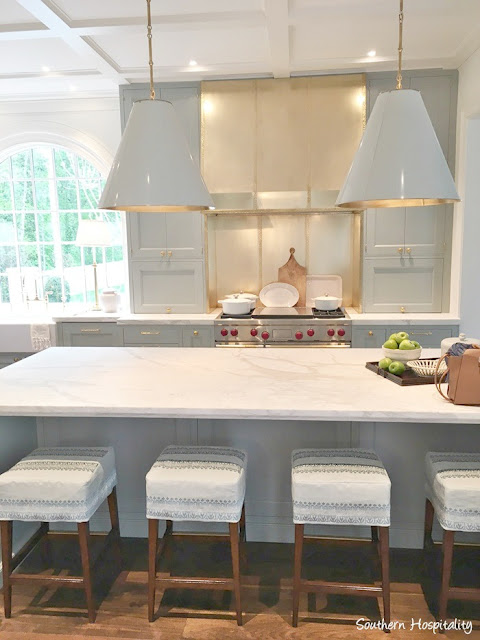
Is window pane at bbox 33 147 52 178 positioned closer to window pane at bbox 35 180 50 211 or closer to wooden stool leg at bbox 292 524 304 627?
window pane at bbox 35 180 50 211

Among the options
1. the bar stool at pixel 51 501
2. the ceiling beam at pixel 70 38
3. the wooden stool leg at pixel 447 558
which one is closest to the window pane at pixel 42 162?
the ceiling beam at pixel 70 38

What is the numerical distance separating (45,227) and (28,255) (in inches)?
12.5

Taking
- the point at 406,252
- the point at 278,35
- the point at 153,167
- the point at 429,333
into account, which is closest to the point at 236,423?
the point at 153,167

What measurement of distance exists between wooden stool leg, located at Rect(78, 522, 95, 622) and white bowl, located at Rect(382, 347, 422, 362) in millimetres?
1453

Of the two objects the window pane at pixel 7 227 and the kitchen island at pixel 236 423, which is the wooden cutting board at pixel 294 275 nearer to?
the kitchen island at pixel 236 423

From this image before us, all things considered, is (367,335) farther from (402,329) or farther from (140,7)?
(140,7)

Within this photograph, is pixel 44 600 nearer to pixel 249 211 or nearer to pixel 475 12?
pixel 249 211

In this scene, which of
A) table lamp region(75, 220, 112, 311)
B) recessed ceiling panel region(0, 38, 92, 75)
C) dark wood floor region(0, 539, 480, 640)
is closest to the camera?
dark wood floor region(0, 539, 480, 640)

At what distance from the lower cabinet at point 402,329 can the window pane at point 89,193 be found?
2594mm

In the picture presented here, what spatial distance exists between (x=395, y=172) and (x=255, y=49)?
2.30 meters

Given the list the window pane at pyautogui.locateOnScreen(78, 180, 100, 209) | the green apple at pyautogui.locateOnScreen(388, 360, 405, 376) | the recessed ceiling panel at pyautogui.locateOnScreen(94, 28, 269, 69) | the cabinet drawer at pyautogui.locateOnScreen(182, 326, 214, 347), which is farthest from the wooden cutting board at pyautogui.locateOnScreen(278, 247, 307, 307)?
the green apple at pyautogui.locateOnScreen(388, 360, 405, 376)

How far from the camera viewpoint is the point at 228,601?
89.2 inches

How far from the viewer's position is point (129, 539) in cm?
269

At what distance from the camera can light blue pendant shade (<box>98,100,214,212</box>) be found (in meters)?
2.03
